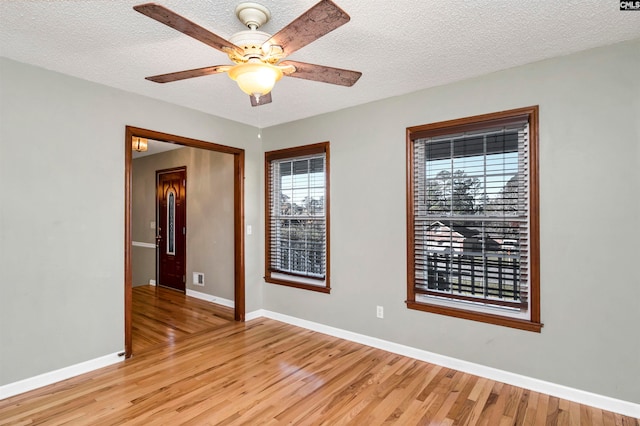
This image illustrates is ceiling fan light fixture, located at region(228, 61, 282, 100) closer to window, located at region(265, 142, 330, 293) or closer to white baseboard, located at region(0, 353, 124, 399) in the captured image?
window, located at region(265, 142, 330, 293)

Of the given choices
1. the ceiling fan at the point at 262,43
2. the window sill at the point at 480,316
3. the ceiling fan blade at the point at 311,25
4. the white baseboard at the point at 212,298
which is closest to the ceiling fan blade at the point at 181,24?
the ceiling fan at the point at 262,43

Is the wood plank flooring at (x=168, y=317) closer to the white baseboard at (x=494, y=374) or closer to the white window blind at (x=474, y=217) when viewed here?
the white baseboard at (x=494, y=374)

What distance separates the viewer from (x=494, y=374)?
9.56ft

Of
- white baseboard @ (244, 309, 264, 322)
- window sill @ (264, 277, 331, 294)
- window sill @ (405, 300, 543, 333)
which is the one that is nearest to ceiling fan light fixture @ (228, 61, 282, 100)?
window sill @ (405, 300, 543, 333)

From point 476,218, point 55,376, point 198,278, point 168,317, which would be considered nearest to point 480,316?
point 476,218

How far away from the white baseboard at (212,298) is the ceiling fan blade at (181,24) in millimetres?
4041

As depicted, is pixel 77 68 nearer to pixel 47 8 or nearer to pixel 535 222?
pixel 47 8

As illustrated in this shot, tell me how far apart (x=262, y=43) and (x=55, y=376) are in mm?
3050

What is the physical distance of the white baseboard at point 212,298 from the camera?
5170mm

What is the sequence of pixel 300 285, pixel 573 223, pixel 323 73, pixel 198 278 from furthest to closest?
pixel 198 278, pixel 300 285, pixel 573 223, pixel 323 73

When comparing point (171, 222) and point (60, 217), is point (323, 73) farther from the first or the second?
point (171, 222)

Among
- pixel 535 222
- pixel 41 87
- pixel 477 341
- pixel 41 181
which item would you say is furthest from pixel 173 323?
pixel 535 222

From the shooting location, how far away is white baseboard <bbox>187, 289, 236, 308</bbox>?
17.0ft

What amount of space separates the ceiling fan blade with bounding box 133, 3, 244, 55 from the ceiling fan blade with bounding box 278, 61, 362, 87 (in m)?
0.34
